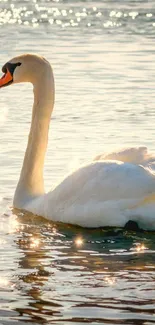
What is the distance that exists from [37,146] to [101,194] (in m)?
1.84

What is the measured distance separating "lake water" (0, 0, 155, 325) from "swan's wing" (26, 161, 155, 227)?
16 centimetres

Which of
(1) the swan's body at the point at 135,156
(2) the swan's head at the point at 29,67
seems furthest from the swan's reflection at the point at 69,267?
(2) the swan's head at the point at 29,67

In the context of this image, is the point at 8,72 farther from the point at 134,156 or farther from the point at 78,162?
the point at 134,156

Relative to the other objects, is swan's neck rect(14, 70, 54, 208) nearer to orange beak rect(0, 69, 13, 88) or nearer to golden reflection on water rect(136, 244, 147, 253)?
orange beak rect(0, 69, 13, 88)

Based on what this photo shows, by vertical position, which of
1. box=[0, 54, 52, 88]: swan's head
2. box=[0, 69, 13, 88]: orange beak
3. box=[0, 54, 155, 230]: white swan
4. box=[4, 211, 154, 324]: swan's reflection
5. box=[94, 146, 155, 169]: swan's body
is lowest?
box=[4, 211, 154, 324]: swan's reflection

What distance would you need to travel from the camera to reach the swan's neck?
1158 centimetres

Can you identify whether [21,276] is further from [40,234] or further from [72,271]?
[40,234]

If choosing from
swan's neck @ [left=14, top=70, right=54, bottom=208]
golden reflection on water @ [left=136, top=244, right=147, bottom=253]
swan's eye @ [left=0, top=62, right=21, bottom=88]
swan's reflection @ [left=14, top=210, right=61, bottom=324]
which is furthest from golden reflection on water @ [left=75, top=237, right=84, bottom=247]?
swan's eye @ [left=0, top=62, right=21, bottom=88]

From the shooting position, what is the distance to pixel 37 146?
11.9 meters

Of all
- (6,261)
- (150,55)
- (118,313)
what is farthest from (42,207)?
(150,55)

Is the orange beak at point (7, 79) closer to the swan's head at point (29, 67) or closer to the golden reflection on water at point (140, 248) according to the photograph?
the swan's head at point (29, 67)

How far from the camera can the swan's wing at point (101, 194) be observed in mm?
10000

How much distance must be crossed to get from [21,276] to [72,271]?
41 cm

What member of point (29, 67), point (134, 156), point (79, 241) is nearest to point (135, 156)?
point (134, 156)
